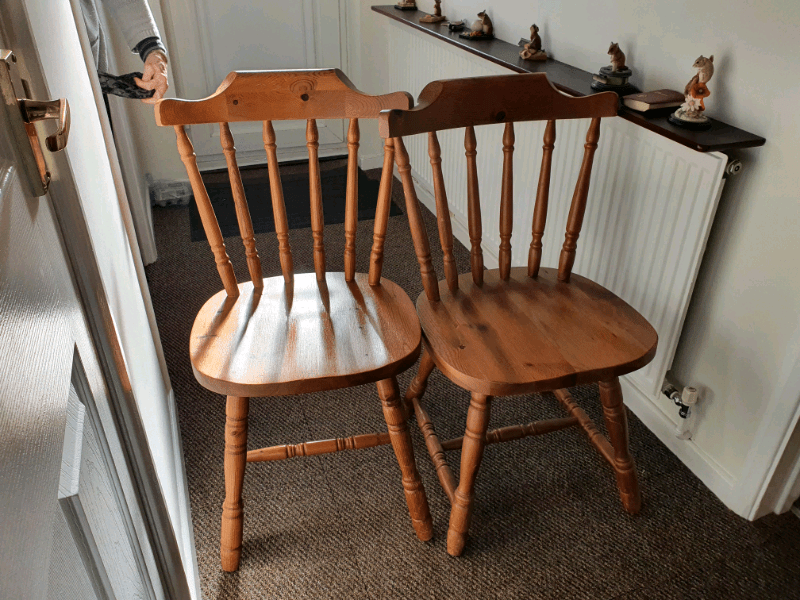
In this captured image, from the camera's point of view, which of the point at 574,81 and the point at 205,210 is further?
the point at 574,81

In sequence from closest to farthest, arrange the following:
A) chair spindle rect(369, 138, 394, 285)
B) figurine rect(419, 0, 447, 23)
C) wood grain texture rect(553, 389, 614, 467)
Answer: chair spindle rect(369, 138, 394, 285), wood grain texture rect(553, 389, 614, 467), figurine rect(419, 0, 447, 23)

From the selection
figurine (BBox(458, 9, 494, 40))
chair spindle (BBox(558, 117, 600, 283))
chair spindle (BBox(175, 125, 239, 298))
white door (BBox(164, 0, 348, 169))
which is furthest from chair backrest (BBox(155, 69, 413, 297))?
white door (BBox(164, 0, 348, 169))

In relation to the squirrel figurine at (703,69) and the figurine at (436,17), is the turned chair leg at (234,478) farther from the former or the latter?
the figurine at (436,17)

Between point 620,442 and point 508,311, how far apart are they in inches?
15.4

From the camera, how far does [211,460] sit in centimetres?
158

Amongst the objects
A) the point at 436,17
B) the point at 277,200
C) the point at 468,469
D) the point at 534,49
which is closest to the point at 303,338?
the point at 277,200

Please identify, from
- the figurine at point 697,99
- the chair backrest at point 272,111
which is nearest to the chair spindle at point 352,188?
the chair backrest at point 272,111

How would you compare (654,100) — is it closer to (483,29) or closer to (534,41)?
(534,41)

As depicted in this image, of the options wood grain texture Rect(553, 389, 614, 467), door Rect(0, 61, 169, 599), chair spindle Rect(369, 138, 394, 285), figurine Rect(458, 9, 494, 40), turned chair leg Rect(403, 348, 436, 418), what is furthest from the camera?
figurine Rect(458, 9, 494, 40)

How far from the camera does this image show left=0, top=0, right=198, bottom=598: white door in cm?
37

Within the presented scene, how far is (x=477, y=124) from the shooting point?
1.24 metres

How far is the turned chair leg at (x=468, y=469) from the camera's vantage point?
3.94 ft

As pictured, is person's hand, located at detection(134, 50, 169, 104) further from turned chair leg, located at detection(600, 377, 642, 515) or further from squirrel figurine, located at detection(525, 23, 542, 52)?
turned chair leg, located at detection(600, 377, 642, 515)

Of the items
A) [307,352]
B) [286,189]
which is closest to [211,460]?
[307,352]
